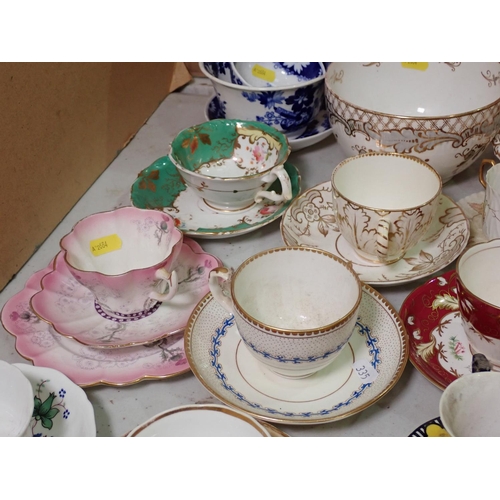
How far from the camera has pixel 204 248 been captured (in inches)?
38.1

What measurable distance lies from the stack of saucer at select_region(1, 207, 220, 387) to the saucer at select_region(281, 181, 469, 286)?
151 millimetres

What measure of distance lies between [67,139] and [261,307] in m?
0.52

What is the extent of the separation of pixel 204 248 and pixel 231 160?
21 centimetres

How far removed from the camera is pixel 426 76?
111cm

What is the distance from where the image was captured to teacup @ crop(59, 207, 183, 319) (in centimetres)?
75

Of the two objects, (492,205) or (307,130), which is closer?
(492,205)

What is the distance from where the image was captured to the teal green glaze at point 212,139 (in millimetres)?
1024

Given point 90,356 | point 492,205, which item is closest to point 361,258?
point 492,205

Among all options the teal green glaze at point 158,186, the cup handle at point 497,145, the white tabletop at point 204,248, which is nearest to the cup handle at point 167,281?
the white tabletop at point 204,248

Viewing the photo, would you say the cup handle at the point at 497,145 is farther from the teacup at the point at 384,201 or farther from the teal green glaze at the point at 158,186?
the teal green glaze at the point at 158,186

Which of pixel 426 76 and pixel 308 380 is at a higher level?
pixel 426 76

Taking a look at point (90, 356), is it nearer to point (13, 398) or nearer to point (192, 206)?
point (13, 398)
